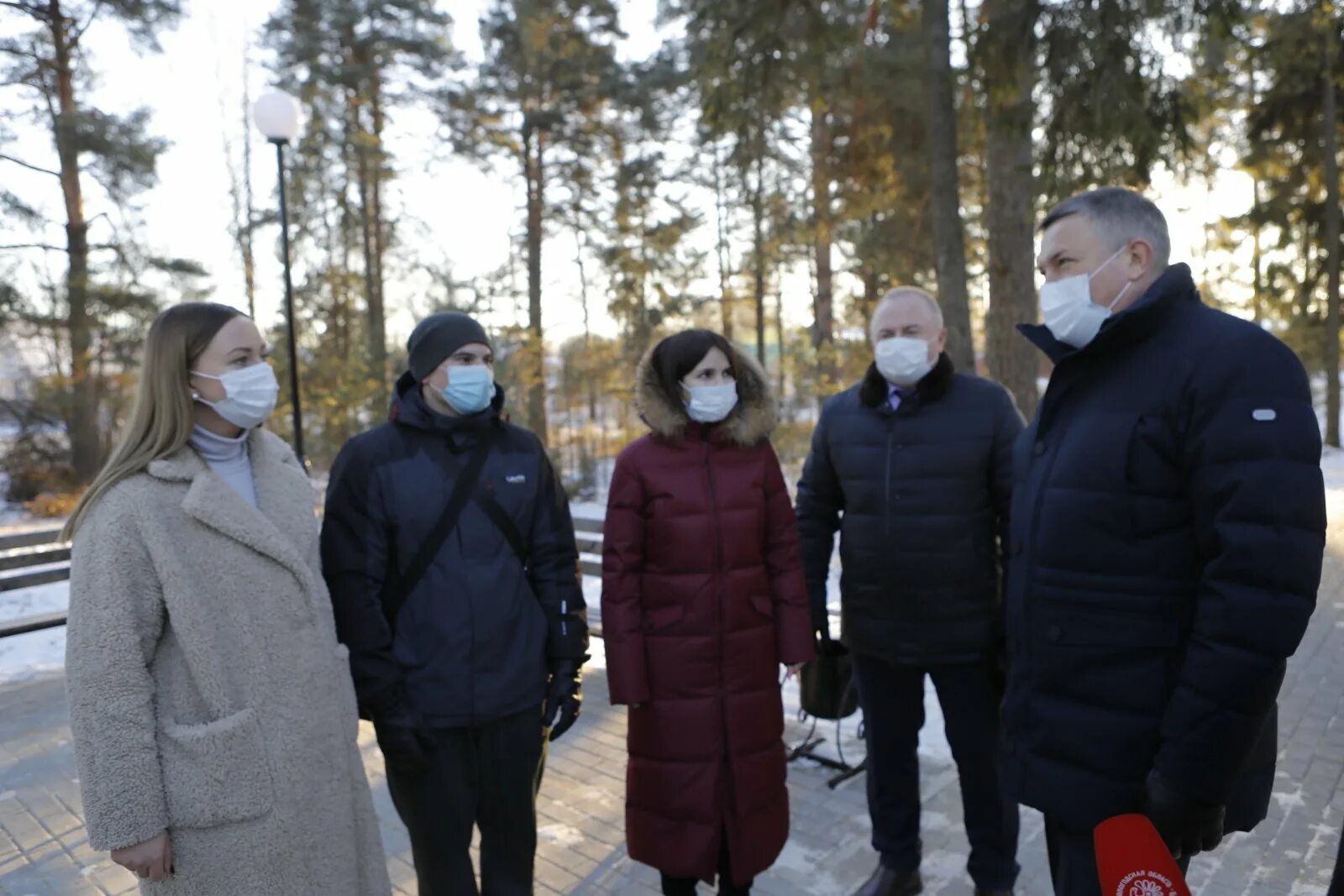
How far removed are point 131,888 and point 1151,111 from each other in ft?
27.2

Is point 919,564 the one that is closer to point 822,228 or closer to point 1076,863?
point 1076,863

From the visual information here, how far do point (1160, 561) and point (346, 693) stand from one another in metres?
2.06

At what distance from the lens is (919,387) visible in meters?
3.32

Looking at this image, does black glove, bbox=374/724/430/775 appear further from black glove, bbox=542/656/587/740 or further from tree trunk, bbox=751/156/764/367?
tree trunk, bbox=751/156/764/367

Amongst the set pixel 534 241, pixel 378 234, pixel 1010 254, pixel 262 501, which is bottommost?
pixel 262 501

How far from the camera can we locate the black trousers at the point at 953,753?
10.8 feet

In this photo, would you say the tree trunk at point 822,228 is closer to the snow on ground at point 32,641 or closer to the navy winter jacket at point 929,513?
the navy winter jacket at point 929,513

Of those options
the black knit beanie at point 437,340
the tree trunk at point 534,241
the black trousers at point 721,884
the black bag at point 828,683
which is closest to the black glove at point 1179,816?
the black trousers at point 721,884

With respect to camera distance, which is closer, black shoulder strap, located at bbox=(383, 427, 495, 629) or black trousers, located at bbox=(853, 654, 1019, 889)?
black shoulder strap, located at bbox=(383, 427, 495, 629)

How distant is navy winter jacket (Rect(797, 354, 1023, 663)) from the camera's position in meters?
3.22

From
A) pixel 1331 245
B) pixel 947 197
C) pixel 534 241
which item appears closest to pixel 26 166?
pixel 534 241

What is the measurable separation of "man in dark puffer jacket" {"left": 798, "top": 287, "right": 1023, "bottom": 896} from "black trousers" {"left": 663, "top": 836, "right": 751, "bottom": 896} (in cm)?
52

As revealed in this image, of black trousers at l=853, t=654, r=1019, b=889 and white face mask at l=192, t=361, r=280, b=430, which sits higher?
white face mask at l=192, t=361, r=280, b=430

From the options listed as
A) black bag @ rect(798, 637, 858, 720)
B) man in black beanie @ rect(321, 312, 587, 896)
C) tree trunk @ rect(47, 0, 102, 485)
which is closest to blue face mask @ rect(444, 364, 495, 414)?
man in black beanie @ rect(321, 312, 587, 896)
